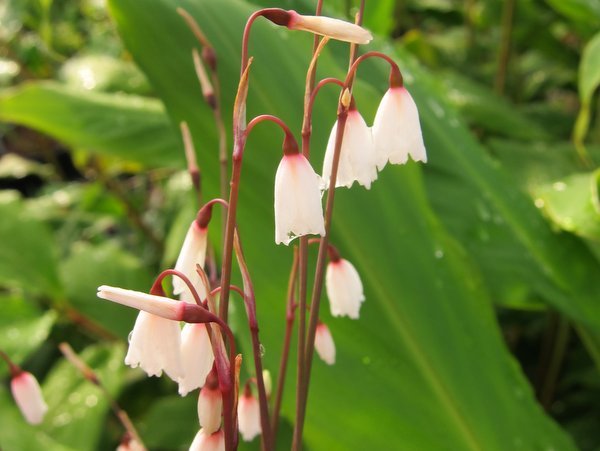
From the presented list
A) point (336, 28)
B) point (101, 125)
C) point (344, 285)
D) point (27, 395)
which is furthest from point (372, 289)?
point (101, 125)

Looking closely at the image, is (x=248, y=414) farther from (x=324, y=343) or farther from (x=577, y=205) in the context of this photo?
(x=577, y=205)

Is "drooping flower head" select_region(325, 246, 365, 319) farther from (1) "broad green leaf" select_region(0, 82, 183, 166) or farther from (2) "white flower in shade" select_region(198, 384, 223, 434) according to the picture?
(1) "broad green leaf" select_region(0, 82, 183, 166)

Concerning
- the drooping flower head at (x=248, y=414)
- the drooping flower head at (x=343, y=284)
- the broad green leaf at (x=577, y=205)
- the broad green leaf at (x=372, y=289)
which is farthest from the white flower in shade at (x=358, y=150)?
the broad green leaf at (x=577, y=205)

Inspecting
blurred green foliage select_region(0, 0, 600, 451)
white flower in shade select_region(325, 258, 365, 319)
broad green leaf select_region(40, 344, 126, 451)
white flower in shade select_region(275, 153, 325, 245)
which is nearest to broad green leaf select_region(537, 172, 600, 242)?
blurred green foliage select_region(0, 0, 600, 451)

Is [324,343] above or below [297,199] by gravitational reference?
below

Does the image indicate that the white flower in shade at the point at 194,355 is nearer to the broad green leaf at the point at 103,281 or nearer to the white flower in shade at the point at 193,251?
the white flower in shade at the point at 193,251

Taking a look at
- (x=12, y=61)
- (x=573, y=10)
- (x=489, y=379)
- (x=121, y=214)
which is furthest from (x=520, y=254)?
(x=12, y=61)
